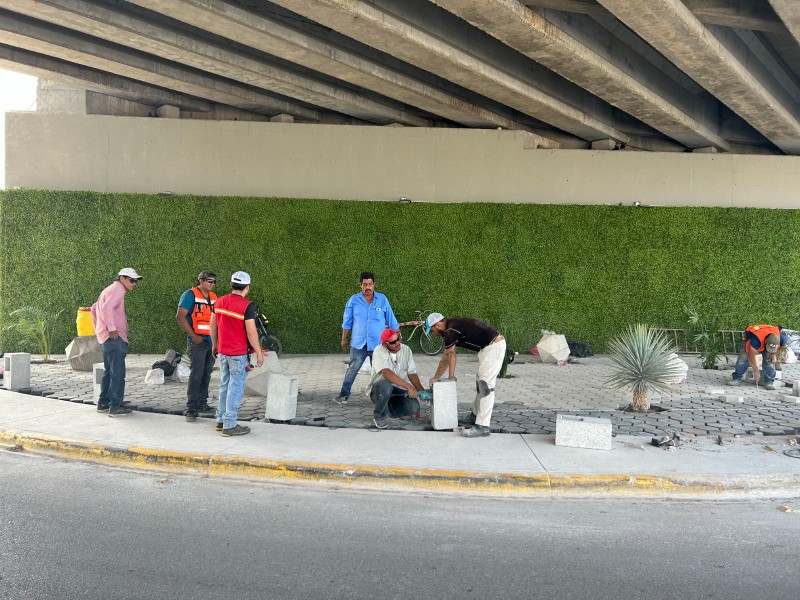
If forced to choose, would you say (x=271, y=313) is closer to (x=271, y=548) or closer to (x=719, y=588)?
(x=271, y=548)

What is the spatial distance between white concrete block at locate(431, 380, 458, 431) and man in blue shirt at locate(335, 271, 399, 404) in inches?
73.8

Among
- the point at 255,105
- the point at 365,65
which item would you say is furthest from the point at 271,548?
the point at 255,105

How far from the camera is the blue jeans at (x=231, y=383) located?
770cm

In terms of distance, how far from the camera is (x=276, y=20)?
11523mm

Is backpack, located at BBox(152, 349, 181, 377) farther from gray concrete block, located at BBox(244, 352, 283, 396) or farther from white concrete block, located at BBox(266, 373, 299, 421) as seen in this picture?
white concrete block, located at BBox(266, 373, 299, 421)

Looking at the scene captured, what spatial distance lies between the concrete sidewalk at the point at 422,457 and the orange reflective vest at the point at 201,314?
1.23 metres

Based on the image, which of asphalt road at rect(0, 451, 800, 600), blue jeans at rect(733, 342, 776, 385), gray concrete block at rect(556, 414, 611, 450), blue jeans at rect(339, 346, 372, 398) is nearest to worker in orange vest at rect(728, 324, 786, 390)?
blue jeans at rect(733, 342, 776, 385)

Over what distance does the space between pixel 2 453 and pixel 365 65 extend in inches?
370

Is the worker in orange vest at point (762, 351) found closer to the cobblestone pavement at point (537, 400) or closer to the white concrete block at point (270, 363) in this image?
the cobblestone pavement at point (537, 400)

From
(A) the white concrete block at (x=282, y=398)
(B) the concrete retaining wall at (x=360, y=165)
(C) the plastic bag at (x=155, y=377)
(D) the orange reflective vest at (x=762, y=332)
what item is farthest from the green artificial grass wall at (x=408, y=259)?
(A) the white concrete block at (x=282, y=398)

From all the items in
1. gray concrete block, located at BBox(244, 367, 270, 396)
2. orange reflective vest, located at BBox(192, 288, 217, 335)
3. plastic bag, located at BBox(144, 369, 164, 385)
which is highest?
orange reflective vest, located at BBox(192, 288, 217, 335)

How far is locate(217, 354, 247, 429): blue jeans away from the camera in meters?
7.70

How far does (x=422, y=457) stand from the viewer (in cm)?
695

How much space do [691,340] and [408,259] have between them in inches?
304
